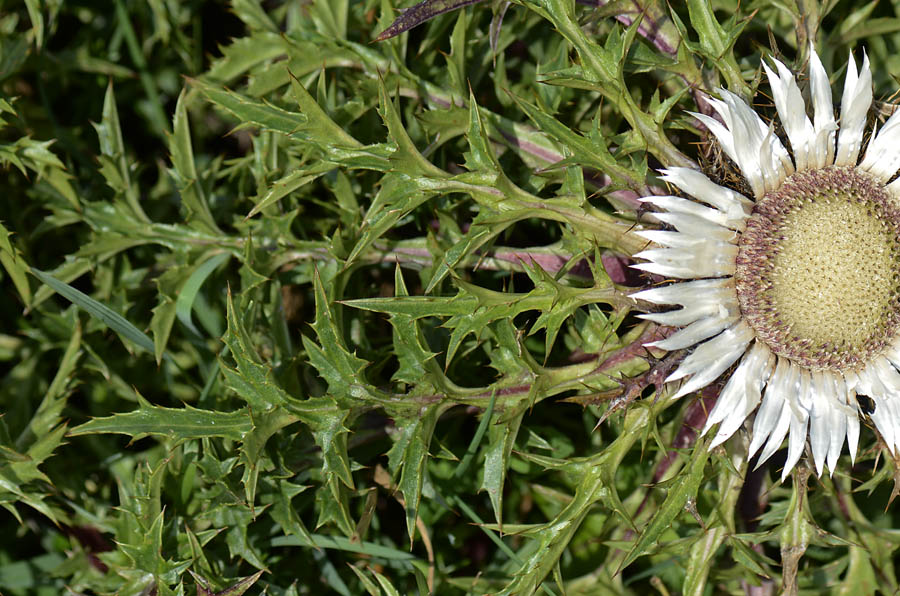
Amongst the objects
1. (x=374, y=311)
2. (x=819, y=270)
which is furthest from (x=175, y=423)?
(x=819, y=270)

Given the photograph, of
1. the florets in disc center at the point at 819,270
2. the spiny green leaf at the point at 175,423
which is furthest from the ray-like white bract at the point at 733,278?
the spiny green leaf at the point at 175,423

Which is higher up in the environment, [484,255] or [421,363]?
[484,255]

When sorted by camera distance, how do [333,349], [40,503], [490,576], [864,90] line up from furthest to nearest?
[490,576]
[40,503]
[333,349]
[864,90]

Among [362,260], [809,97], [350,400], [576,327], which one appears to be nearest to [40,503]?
[350,400]

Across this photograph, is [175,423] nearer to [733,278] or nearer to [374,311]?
[374,311]

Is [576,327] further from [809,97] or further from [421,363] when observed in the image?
[809,97]

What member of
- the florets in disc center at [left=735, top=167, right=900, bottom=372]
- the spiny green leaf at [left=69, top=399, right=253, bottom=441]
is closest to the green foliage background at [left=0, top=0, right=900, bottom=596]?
the spiny green leaf at [left=69, top=399, right=253, bottom=441]

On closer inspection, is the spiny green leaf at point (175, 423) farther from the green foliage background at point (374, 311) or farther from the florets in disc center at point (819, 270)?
the florets in disc center at point (819, 270)
